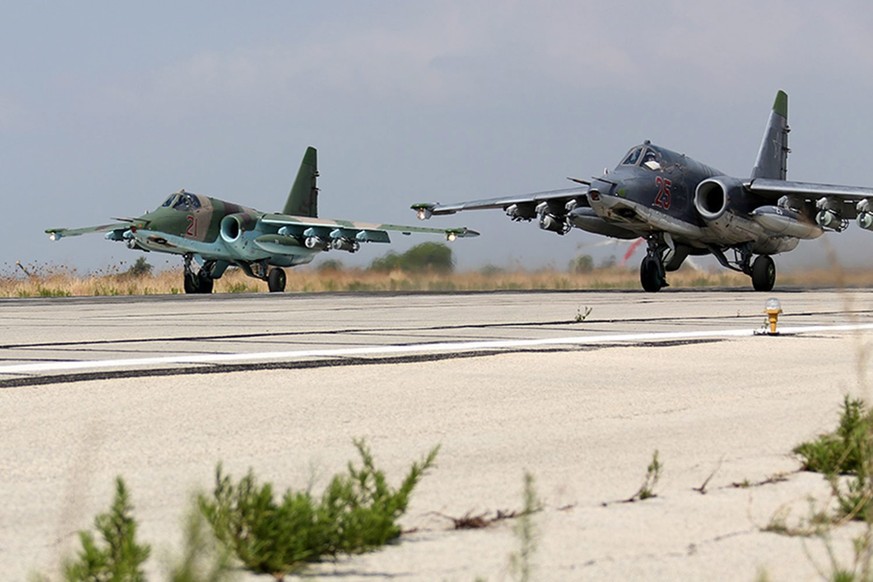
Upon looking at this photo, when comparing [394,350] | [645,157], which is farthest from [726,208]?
[394,350]

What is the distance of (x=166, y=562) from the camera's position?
308cm

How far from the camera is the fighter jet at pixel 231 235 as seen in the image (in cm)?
3447

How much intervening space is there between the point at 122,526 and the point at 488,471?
1.99 m

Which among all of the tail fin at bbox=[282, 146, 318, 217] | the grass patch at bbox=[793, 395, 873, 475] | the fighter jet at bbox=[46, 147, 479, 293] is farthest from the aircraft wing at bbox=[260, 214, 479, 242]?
the grass patch at bbox=[793, 395, 873, 475]

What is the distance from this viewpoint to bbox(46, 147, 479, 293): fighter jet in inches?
1357

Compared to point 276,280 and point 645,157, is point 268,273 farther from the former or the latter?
point 645,157

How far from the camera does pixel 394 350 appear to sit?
408 inches

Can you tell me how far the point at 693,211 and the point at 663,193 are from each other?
1.64 meters

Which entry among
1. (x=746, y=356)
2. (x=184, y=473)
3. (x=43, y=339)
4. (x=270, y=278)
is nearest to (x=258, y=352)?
(x=43, y=339)

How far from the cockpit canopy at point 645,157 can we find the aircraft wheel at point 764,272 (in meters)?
4.44

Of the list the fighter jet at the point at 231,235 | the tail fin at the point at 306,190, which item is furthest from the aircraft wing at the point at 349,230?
the tail fin at the point at 306,190

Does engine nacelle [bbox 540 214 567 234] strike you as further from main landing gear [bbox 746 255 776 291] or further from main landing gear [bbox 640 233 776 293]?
main landing gear [bbox 746 255 776 291]

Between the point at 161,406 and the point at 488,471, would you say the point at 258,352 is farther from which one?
the point at 488,471

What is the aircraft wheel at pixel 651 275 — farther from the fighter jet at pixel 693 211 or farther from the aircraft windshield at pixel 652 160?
the aircraft windshield at pixel 652 160
